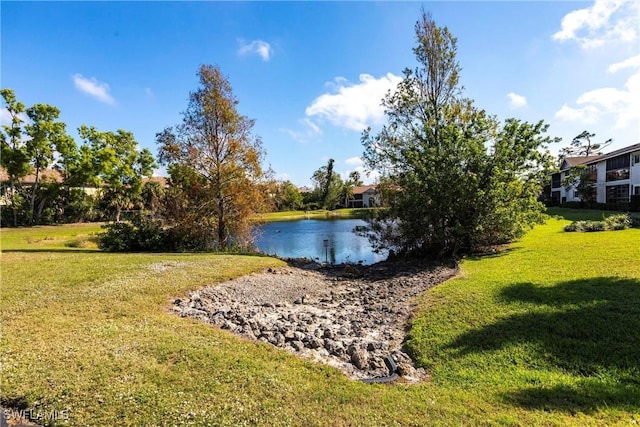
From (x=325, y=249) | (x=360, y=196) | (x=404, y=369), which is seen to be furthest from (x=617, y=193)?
(x=360, y=196)

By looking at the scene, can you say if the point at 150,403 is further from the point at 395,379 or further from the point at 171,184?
the point at 171,184

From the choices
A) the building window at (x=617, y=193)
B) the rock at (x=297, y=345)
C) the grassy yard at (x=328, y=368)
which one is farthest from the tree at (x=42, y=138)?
the building window at (x=617, y=193)

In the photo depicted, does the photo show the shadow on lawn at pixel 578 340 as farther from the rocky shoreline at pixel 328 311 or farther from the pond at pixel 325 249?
the pond at pixel 325 249

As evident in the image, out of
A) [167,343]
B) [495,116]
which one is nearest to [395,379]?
[167,343]

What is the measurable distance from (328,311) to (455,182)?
7.50 metres

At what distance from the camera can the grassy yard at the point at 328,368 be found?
12.0ft

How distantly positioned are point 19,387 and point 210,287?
5102 mm

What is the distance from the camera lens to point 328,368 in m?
4.75

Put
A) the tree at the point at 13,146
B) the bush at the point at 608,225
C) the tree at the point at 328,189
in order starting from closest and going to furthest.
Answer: the bush at the point at 608,225 < the tree at the point at 13,146 < the tree at the point at 328,189

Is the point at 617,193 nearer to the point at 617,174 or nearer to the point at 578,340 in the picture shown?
the point at 617,174

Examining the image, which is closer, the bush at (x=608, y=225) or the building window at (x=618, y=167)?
the bush at (x=608, y=225)

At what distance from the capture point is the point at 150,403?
3.76 meters

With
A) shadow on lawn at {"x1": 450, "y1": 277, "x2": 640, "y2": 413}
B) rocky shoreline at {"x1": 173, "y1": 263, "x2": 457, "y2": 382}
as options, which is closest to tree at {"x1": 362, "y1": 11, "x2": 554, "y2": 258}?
rocky shoreline at {"x1": 173, "y1": 263, "x2": 457, "y2": 382}

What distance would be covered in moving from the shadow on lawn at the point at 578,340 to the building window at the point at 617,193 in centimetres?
3522
